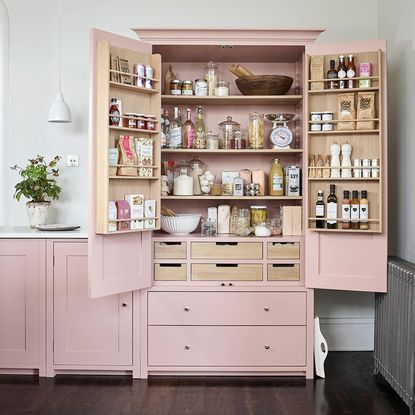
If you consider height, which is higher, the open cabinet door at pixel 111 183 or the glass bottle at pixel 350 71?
the glass bottle at pixel 350 71

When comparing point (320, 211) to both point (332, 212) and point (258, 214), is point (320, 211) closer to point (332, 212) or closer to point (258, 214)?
point (332, 212)

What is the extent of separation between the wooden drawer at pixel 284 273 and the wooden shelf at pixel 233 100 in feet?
3.61

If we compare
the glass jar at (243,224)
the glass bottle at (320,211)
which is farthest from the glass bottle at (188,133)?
the glass bottle at (320,211)

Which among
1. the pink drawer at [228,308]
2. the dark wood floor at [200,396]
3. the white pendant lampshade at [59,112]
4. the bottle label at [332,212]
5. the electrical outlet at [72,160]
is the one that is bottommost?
the dark wood floor at [200,396]

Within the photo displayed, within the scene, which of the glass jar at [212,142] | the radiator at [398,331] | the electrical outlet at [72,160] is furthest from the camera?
the electrical outlet at [72,160]

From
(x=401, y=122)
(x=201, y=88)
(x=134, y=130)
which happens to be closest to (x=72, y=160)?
(x=134, y=130)

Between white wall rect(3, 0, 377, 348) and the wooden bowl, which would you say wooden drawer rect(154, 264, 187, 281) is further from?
the wooden bowl

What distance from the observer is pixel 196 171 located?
14.0 ft

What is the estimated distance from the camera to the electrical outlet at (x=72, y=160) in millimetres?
4535

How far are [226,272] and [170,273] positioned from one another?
1.17ft

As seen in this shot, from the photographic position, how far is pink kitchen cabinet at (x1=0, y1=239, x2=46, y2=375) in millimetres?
3902

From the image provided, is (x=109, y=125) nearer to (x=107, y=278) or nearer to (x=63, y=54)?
(x=107, y=278)

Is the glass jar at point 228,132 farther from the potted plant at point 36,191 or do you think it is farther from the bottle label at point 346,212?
the potted plant at point 36,191

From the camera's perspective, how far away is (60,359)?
391 centimetres
